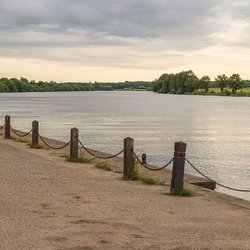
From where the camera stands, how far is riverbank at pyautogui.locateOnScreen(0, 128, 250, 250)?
7.90 metres

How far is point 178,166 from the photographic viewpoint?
476 inches

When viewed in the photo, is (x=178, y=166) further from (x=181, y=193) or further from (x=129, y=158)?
(x=129, y=158)

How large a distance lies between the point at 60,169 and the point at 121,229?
7494 millimetres

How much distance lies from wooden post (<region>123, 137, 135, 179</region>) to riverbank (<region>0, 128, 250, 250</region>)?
41 cm

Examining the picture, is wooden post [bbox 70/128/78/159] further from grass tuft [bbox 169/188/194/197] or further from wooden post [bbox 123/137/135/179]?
grass tuft [bbox 169/188/194/197]

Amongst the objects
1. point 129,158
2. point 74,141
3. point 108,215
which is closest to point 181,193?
point 129,158

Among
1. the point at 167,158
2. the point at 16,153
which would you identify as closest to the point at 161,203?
the point at 16,153

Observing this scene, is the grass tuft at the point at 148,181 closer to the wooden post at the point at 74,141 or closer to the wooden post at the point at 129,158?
the wooden post at the point at 129,158

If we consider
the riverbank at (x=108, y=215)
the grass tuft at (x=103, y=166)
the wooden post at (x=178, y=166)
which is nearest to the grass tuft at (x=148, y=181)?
the riverbank at (x=108, y=215)

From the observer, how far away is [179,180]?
1214 cm

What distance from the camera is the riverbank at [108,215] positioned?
7898mm

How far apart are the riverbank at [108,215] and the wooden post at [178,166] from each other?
394mm

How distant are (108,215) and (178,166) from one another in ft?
9.93

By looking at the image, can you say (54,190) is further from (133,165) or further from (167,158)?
(167,158)
